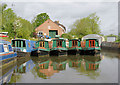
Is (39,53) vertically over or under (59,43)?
under

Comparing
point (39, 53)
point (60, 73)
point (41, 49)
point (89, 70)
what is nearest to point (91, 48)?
point (41, 49)

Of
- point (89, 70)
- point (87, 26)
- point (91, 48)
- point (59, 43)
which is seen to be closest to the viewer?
point (89, 70)

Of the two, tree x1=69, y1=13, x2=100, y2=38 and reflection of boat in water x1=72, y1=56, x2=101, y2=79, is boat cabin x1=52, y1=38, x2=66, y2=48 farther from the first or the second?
tree x1=69, y1=13, x2=100, y2=38

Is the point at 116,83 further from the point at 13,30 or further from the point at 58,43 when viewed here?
the point at 13,30

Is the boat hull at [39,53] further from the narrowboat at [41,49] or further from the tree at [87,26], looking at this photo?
the tree at [87,26]

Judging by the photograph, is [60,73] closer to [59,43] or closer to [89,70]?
[89,70]

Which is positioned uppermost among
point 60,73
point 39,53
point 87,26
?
point 87,26

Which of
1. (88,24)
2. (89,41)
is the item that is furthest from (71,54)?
(88,24)

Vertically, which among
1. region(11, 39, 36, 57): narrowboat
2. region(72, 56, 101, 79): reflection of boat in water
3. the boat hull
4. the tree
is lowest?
region(72, 56, 101, 79): reflection of boat in water

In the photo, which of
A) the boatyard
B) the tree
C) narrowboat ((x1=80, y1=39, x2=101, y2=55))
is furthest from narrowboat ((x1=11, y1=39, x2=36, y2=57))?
the tree

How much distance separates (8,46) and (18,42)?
5.53 meters

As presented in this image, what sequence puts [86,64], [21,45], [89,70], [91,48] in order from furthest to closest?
[91,48] < [21,45] < [86,64] < [89,70]

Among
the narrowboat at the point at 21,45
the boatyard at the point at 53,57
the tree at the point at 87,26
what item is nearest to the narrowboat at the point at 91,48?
the boatyard at the point at 53,57

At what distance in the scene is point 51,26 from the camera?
4438 cm
